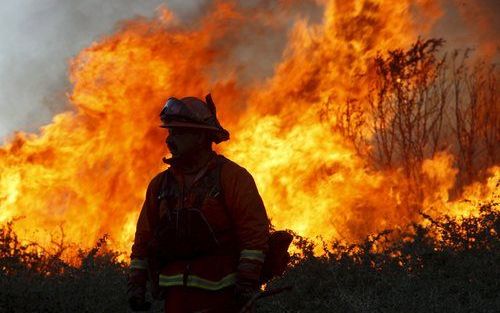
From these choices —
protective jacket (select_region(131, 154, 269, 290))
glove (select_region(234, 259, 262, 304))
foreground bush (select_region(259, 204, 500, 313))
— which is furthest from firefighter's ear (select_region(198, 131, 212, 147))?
foreground bush (select_region(259, 204, 500, 313))

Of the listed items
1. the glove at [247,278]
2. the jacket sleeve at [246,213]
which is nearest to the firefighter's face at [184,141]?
the jacket sleeve at [246,213]

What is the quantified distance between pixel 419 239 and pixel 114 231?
547cm

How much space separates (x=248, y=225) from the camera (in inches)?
181

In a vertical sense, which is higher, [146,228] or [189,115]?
[189,115]

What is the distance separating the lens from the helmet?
4801 mm

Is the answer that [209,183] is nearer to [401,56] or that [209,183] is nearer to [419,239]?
[419,239]

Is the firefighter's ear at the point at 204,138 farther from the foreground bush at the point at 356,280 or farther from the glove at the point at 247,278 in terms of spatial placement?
the foreground bush at the point at 356,280

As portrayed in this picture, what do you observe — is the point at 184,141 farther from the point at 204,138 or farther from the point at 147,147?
the point at 147,147

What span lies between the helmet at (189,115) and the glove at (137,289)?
1.00m

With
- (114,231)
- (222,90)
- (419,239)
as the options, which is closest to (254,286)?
(419,239)

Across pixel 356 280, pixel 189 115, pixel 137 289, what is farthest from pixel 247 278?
pixel 356 280

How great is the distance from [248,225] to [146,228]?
2.49ft

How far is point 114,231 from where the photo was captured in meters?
12.4

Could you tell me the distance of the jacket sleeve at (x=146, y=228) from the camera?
16.0 ft
